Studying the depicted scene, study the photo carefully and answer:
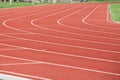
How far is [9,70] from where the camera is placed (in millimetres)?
6660

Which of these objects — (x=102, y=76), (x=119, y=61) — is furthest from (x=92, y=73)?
(x=119, y=61)

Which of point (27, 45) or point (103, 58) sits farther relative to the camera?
point (27, 45)

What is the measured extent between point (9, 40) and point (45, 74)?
4.39 m

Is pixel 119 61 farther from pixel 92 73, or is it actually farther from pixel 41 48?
pixel 41 48

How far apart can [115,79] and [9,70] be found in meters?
1.96

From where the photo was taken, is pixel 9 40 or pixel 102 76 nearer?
pixel 102 76

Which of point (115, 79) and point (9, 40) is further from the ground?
point (115, 79)

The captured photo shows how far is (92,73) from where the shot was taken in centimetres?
656

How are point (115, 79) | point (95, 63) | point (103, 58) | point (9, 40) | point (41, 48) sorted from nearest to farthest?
point (115, 79), point (95, 63), point (103, 58), point (41, 48), point (9, 40)

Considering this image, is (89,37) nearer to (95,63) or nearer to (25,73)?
(95,63)

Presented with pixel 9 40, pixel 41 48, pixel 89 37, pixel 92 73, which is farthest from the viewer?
pixel 89 37

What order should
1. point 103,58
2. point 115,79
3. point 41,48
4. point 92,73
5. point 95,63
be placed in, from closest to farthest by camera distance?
point 115,79, point 92,73, point 95,63, point 103,58, point 41,48

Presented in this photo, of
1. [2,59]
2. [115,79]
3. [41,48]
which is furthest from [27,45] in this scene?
[115,79]

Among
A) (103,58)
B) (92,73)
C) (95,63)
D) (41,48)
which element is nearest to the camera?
(92,73)
